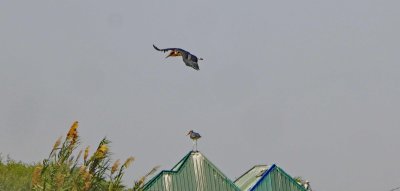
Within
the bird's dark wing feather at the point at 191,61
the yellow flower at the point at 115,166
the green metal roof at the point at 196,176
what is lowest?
the yellow flower at the point at 115,166

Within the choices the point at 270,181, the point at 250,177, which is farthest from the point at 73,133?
the point at 250,177

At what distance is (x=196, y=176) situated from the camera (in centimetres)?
2881

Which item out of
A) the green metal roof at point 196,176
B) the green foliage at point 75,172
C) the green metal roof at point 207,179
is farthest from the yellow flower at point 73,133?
the green metal roof at point 196,176

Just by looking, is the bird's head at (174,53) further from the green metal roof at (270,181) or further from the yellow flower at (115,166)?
the green metal roof at (270,181)

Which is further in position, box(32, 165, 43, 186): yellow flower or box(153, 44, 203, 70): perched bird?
box(153, 44, 203, 70): perched bird

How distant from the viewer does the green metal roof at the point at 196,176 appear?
93.1ft

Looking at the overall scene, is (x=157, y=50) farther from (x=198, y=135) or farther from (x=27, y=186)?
(x=198, y=135)

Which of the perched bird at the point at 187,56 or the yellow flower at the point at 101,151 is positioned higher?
the perched bird at the point at 187,56

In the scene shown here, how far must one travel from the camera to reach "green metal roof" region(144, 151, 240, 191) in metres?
28.4

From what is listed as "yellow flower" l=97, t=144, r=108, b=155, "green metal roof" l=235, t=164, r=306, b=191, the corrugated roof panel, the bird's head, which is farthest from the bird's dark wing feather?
the corrugated roof panel

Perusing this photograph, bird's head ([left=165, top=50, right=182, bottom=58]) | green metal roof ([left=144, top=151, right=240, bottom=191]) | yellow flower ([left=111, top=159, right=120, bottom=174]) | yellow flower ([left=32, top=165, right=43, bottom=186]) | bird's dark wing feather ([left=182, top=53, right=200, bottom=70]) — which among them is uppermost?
green metal roof ([left=144, top=151, right=240, bottom=191])

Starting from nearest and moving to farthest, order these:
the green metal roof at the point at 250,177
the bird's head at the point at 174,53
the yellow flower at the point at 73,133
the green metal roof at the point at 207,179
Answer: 1. the yellow flower at the point at 73,133
2. the bird's head at the point at 174,53
3. the green metal roof at the point at 207,179
4. the green metal roof at the point at 250,177

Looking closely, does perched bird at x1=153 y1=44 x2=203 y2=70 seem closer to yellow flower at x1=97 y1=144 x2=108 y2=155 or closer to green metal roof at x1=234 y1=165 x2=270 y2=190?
yellow flower at x1=97 y1=144 x2=108 y2=155

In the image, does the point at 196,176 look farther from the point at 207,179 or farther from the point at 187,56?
the point at 187,56
